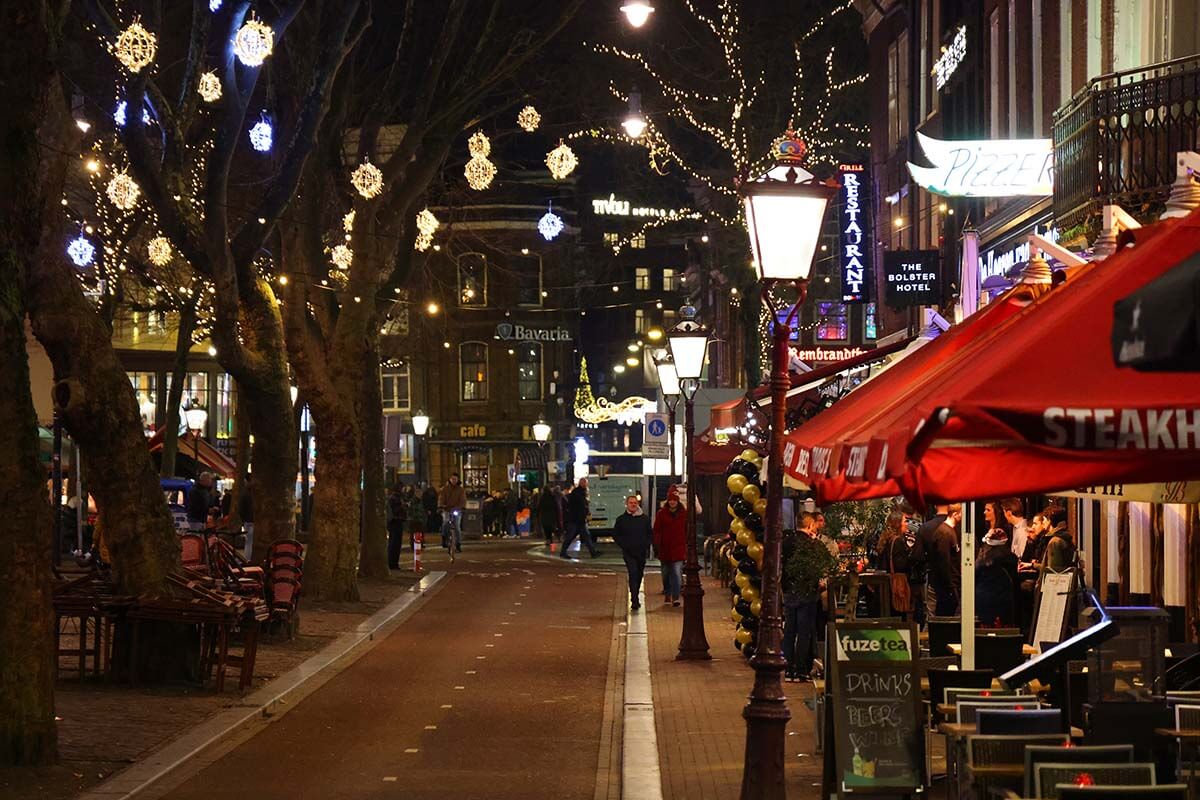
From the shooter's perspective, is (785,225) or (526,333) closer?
(785,225)

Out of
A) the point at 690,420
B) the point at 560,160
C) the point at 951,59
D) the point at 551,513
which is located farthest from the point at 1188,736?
the point at 551,513

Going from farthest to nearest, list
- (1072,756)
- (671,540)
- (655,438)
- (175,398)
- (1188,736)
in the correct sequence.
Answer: (175,398) < (655,438) < (671,540) < (1188,736) < (1072,756)

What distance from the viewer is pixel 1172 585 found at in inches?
644

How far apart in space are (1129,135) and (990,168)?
3709mm

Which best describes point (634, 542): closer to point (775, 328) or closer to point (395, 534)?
point (395, 534)

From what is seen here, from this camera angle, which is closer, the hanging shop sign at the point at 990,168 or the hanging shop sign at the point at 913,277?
the hanging shop sign at the point at 990,168

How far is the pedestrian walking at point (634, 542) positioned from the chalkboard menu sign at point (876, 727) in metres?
17.7

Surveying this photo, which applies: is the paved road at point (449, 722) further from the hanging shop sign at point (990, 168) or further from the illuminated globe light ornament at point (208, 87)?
the illuminated globe light ornament at point (208, 87)

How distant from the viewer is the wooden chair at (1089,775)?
7324mm

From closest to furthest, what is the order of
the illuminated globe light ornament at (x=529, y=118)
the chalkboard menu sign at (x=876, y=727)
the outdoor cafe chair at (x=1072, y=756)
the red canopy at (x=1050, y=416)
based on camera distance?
1. the red canopy at (x=1050, y=416)
2. the outdoor cafe chair at (x=1072, y=756)
3. the chalkboard menu sign at (x=876, y=727)
4. the illuminated globe light ornament at (x=529, y=118)

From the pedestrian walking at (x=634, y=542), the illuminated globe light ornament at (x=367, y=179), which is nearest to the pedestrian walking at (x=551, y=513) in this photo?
the pedestrian walking at (x=634, y=542)

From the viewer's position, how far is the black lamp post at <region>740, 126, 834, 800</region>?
34.4 feet

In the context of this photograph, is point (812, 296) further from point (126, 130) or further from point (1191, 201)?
point (1191, 201)

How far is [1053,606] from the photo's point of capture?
12570 mm
